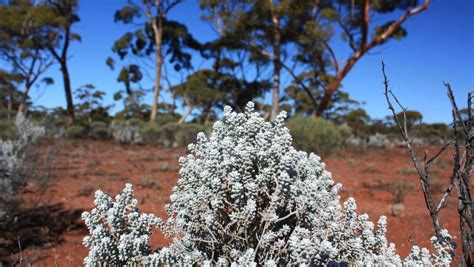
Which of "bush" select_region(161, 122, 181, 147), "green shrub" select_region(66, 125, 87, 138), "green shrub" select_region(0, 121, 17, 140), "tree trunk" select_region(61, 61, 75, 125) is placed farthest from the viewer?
"tree trunk" select_region(61, 61, 75, 125)

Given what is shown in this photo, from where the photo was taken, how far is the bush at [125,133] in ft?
64.4

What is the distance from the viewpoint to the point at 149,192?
7.51 metres

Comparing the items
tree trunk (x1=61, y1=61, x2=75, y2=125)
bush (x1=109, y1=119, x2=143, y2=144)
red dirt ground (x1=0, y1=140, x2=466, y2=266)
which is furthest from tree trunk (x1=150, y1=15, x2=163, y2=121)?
red dirt ground (x1=0, y1=140, x2=466, y2=266)

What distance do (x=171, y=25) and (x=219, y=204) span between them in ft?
85.3

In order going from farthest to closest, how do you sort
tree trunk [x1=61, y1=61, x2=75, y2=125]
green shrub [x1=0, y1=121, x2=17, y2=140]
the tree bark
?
tree trunk [x1=61, y1=61, x2=75, y2=125] < the tree bark < green shrub [x1=0, y1=121, x2=17, y2=140]

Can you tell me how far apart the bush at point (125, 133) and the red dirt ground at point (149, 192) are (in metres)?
5.89

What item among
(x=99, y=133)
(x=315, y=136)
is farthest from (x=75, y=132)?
(x=315, y=136)

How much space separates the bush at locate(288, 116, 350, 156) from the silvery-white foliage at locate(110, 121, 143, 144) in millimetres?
11810

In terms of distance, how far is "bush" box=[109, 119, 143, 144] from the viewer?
19641 millimetres

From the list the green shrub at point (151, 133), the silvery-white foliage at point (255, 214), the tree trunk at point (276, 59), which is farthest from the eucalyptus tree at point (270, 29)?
the silvery-white foliage at point (255, 214)

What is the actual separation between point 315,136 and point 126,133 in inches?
504

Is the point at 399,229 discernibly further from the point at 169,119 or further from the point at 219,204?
the point at 169,119

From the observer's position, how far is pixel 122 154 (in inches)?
Answer: 567

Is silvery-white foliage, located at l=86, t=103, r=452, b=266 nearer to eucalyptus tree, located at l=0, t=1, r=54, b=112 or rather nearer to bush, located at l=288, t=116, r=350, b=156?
bush, located at l=288, t=116, r=350, b=156
